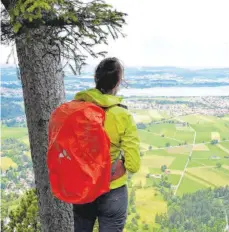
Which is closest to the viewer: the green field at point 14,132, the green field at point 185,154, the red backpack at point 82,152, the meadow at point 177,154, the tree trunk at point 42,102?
the red backpack at point 82,152

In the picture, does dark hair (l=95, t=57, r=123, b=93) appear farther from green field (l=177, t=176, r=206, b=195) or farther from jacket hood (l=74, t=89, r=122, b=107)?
green field (l=177, t=176, r=206, b=195)

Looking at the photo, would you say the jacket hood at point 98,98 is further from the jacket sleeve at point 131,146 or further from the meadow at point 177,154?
the meadow at point 177,154

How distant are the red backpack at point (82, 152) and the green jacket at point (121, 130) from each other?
6 centimetres

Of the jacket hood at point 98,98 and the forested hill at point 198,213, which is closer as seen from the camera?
the jacket hood at point 98,98

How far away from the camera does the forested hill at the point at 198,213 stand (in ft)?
91.8

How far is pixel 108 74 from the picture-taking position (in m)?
2.55

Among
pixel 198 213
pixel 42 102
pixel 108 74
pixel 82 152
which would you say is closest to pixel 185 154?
pixel 198 213

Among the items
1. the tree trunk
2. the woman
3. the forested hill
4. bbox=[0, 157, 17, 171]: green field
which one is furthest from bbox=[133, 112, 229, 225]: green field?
the woman

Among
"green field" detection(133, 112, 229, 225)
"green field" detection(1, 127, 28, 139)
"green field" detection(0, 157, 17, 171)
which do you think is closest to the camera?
"green field" detection(0, 157, 17, 171)

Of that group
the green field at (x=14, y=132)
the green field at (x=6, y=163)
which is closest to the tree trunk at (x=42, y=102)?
the green field at (x=6, y=163)

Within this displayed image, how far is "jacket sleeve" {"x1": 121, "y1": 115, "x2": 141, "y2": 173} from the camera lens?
2441 millimetres

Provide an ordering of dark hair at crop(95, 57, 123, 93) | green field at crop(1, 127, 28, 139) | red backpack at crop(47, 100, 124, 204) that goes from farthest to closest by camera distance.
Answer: green field at crop(1, 127, 28, 139), dark hair at crop(95, 57, 123, 93), red backpack at crop(47, 100, 124, 204)

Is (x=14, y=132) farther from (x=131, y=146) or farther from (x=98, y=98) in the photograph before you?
(x=131, y=146)

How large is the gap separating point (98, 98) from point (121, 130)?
10.1 inches
